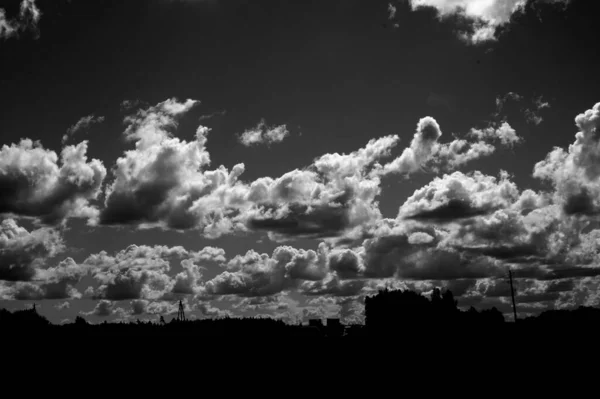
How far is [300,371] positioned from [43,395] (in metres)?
10.6

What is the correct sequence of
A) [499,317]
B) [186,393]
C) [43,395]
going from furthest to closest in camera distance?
1. [499,317]
2. [186,393]
3. [43,395]

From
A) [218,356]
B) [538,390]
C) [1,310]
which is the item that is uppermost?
[1,310]

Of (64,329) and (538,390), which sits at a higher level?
(64,329)

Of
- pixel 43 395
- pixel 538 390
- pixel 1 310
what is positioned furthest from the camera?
pixel 1 310

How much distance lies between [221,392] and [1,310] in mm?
18635

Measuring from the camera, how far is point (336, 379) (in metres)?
27.2

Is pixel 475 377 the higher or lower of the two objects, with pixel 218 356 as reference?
lower

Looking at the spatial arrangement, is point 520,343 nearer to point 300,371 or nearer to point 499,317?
point 300,371

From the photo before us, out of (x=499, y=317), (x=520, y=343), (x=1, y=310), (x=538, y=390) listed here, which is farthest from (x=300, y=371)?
(x=499, y=317)

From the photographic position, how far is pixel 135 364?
22.5 meters

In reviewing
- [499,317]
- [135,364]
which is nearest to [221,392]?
[135,364]

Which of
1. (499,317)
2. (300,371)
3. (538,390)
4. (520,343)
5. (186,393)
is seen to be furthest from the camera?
(499,317)

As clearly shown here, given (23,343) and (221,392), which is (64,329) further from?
(221,392)

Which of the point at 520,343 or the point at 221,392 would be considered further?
the point at 520,343
